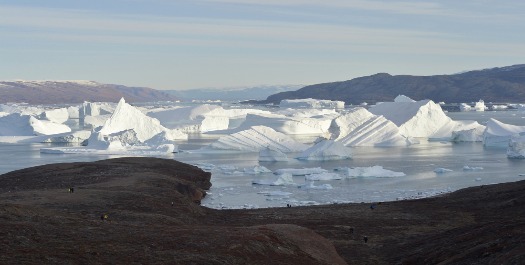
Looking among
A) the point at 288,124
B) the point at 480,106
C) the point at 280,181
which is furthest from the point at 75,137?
the point at 480,106

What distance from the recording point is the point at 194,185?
27.5m

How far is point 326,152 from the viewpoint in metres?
39.7

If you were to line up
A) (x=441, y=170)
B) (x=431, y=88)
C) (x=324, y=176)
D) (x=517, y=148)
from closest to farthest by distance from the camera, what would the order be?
(x=324, y=176) → (x=441, y=170) → (x=517, y=148) → (x=431, y=88)

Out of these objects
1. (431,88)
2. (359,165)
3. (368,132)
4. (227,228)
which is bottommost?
(359,165)

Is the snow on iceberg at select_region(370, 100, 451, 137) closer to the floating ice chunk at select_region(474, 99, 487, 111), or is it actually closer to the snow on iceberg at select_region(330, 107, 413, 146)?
the snow on iceberg at select_region(330, 107, 413, 146)

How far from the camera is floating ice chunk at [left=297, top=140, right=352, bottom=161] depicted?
129 feet

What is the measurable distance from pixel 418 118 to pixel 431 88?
95.2 m

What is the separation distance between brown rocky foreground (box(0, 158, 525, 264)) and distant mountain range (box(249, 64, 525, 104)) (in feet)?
383

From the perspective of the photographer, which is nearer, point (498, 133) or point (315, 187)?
point (315, 187)

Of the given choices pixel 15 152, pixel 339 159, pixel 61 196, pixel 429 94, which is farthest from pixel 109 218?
pixel 429 94

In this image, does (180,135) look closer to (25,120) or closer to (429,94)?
(25,120)

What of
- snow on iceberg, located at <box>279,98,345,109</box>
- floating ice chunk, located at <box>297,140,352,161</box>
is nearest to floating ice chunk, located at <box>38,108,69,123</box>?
snow on iceberg, located at <box>279,98,345,109</box>

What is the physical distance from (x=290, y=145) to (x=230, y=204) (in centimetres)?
2070

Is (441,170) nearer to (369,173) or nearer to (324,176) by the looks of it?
(369,173)
